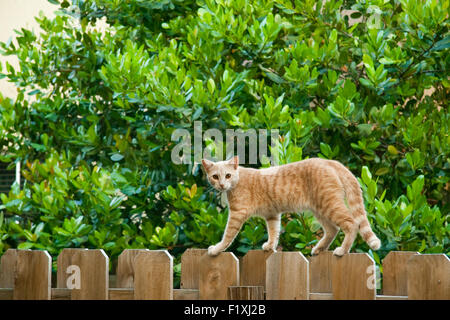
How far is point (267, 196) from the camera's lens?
109 inches

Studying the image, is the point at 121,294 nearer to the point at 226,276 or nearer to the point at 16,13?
the point at 226,276

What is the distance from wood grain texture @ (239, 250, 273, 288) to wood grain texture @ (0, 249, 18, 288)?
116 cm

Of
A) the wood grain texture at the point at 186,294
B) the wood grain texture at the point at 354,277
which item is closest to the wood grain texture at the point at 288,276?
the wood grain texture at the point at 354,277

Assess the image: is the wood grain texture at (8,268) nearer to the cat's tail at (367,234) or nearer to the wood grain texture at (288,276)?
the wood grain texture at (288,276)

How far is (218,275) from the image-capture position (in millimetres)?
2729

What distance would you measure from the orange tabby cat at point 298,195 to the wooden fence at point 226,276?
105mm

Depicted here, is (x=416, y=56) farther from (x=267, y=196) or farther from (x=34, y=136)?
(x=34, y=136)

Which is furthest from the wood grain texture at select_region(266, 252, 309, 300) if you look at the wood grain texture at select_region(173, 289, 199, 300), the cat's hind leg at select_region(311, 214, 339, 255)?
the wood grain texture at select_region(173, 289, 199, 300)

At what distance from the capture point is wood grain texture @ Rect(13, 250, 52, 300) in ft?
9.64

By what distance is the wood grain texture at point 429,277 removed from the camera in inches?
95.8

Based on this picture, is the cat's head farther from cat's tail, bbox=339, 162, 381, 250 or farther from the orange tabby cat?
cat's tail, bbox=339, 162, 381, 250

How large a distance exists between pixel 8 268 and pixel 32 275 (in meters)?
0.20

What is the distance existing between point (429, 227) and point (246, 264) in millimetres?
1097

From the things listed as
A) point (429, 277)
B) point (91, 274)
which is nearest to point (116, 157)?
point (91, 274)
